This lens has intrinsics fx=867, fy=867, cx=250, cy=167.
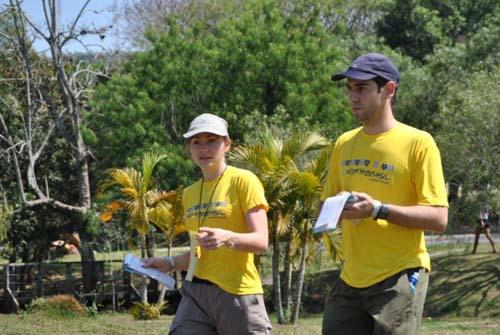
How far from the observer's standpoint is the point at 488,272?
22469 millimetres

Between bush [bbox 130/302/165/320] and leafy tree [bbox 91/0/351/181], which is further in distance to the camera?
leafy tree [bbox 91/0/351/181]

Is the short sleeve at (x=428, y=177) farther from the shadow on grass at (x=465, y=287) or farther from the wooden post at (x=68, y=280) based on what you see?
the wooden post at (x=68, y=280)

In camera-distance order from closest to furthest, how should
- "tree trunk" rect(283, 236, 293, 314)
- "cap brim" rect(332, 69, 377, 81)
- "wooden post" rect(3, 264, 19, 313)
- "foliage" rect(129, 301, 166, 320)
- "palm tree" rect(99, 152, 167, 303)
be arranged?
"cap brim" rect(332, 69, 377, 81) < "tree trunk" rect(283, 236, 293, 314) < "palm tree" rect(99, 152, 167, 303) < "foliage" rect(129, 301, 166, 320) < "wooden post" rect(3, 264, 19, 313)

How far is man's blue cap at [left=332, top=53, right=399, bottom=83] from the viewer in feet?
12.8

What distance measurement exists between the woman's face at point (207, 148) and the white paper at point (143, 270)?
2.07 feet

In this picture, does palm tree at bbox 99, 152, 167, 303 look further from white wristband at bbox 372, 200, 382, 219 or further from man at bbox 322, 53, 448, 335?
white wristband at bbox 372, 200, 382, 219

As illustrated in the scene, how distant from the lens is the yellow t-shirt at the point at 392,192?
3797 millimetres

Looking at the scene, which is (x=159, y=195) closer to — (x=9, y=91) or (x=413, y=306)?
(x=9, y=91)

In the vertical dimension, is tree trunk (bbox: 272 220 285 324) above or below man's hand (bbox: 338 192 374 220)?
below

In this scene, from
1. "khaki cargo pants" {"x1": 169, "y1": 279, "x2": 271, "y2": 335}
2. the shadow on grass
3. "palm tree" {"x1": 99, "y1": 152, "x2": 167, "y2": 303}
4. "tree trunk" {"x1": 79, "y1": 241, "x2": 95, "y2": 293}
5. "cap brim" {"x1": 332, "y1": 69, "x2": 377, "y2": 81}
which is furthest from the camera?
"tree trunk" {"x1": 79, "y1": 241, "x2": 95, "y2": 293}

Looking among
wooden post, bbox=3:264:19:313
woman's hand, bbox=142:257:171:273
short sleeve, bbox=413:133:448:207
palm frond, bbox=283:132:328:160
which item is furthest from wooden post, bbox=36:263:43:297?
short sleeve, bbox=413:133:448:207

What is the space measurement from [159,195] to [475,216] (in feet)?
28.5

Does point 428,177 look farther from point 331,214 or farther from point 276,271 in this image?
point 276,271

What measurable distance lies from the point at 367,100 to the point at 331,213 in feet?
2.21
